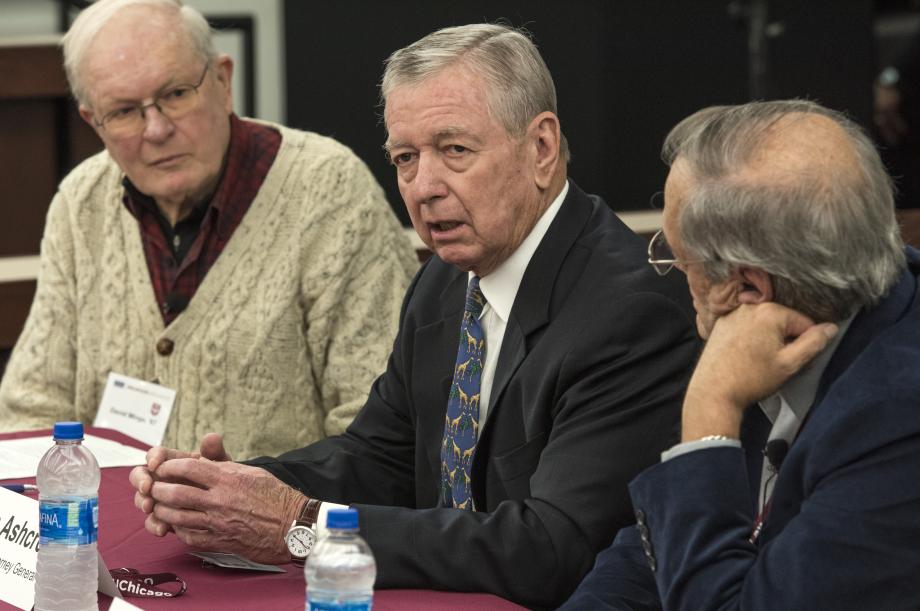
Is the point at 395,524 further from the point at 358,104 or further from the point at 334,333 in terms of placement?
the point at 358,104

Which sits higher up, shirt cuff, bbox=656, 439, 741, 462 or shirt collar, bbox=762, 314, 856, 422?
shirt collar, bbox=762, 314, 856, 422

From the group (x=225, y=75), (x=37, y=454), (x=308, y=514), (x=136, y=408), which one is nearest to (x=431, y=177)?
(x=308, y=514)

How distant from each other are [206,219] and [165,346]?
356 mm

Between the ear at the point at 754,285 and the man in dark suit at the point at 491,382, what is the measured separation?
43cm

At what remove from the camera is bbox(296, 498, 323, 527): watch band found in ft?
6.92

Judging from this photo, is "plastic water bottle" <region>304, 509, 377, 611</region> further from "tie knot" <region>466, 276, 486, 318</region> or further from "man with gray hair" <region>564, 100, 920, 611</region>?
"tie knot" <region>466, 276, 486, 318</region>

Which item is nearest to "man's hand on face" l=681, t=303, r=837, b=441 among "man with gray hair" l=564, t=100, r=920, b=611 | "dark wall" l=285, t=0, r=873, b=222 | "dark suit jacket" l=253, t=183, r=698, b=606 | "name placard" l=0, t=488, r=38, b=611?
"man with gray hair" l=564, t=100, r=920, b=611

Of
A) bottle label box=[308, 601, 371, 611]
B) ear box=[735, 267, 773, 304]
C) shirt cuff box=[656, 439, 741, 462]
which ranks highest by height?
ear box=[735, 267, 773, 304]

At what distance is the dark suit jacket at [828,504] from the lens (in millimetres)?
1557

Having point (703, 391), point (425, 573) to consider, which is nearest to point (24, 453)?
point (425, 573)

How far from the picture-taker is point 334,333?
138 inches

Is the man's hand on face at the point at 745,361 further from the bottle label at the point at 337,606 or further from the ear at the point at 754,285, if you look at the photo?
the bottle label at the point at 337,606

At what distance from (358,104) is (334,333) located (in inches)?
161

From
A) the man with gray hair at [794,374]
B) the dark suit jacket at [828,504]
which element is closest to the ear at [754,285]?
the man with gray hair at [794,374]
